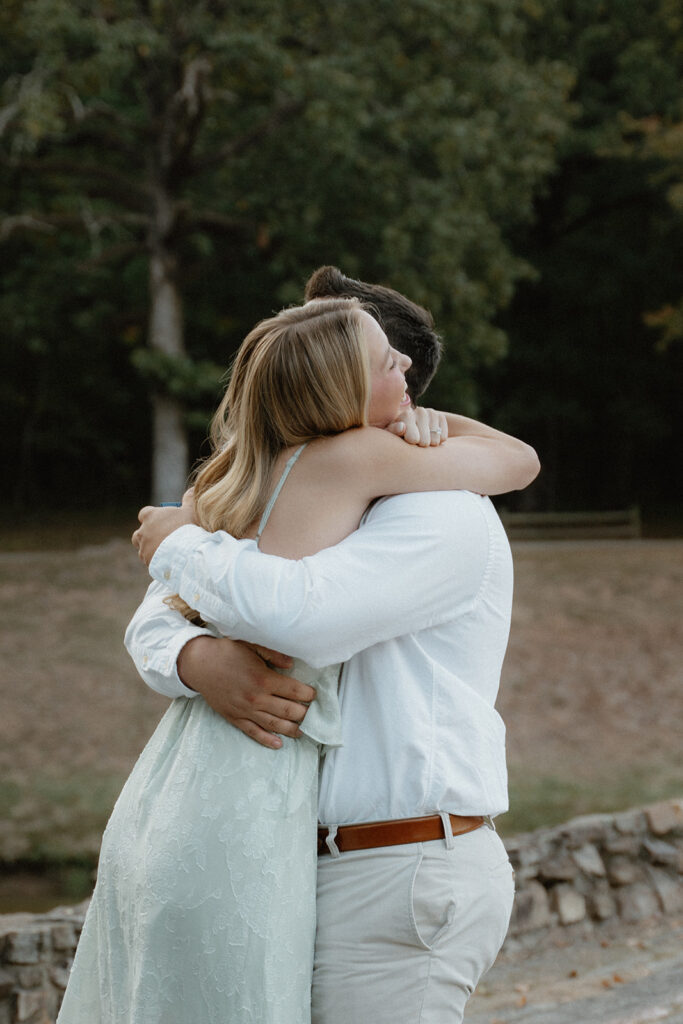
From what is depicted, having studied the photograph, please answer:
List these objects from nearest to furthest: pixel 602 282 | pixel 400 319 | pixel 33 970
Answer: pixel 400 319
pixel 33 970
pixel 602 282

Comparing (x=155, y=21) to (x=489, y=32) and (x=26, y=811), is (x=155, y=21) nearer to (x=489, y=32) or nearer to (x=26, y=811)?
(x=489, y=32)

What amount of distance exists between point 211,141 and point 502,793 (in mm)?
18720

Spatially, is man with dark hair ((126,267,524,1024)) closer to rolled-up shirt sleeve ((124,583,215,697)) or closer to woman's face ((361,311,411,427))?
rolled-up shirt sleeve ((124,583,215,697))

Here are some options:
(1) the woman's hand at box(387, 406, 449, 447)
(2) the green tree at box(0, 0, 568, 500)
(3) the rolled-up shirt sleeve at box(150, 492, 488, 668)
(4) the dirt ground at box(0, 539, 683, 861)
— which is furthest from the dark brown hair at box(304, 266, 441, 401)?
(2) the green tree at box(0, 0, 568, 500)

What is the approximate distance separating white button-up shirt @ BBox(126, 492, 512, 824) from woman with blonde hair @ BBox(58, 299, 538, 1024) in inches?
1.9

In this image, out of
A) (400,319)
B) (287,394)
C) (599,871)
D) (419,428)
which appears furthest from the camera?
(599,871)

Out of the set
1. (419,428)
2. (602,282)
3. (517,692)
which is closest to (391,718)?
(419,428)

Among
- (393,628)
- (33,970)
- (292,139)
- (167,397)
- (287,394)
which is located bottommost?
(167,397)

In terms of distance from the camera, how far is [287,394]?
1817 mm

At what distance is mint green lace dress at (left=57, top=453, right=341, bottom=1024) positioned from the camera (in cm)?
170

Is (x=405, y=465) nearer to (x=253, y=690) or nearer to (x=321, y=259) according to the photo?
(x=253, y=690)

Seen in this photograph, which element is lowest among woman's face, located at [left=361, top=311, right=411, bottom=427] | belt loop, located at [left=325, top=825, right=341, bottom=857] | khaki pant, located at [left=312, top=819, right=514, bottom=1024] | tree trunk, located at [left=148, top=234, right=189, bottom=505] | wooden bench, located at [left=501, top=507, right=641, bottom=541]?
wooden bench, located at [left=501, top=507, right=641, bottom=541]

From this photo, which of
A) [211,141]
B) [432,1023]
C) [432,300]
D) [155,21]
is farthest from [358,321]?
[211,141]

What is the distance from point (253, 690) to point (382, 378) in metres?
0.53
